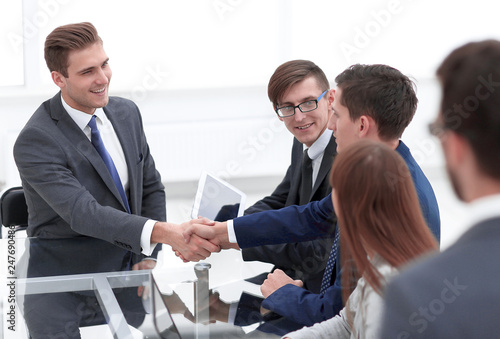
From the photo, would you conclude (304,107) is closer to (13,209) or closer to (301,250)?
(301,250)

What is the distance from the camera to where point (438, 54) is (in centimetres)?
621

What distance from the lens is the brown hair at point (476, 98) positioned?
0.90 meters

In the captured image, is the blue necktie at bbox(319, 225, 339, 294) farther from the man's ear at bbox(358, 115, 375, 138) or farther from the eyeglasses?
the eyeglasses

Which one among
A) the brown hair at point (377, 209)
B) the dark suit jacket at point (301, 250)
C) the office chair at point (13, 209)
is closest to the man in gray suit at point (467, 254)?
the brown hair at point (377, 209)

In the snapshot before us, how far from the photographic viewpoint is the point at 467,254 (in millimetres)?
910

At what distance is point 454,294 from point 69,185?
197 centimetres

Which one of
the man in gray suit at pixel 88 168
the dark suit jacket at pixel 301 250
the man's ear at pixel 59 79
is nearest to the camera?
the dark suit jacket at pixel 301 250

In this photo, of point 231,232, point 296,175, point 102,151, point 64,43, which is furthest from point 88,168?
point 296,175

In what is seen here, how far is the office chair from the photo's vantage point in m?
3.09

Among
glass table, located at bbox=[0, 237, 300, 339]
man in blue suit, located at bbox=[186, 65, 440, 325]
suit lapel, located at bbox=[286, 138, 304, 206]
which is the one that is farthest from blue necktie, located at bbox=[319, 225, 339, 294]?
suit lapel, located at bbox=[286, 138, 304, 206]

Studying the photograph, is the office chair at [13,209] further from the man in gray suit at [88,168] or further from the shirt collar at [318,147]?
the shirt collar at [318,147]

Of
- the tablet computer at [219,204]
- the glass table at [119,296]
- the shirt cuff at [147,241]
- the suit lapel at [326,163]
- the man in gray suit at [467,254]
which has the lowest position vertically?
the glass table at [119,296]

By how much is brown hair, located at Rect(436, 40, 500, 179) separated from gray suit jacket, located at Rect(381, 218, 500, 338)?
10 cm

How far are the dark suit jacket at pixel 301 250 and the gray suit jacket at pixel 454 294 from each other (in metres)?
1.17
